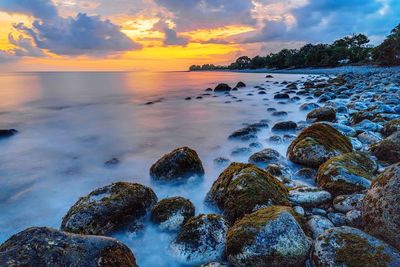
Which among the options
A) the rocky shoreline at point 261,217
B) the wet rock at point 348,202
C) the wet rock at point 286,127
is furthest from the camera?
the wet rock at point 286,127

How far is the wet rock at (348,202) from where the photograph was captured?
3295 millimetres

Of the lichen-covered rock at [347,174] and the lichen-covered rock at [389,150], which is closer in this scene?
the lichen-covered rock at [347,174]

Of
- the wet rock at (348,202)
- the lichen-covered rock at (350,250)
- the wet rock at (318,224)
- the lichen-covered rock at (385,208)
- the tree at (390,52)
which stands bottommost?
the wet rock at (318,224)

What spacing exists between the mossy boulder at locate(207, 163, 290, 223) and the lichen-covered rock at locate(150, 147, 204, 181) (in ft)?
3.58

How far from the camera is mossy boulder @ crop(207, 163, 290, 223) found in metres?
3.37

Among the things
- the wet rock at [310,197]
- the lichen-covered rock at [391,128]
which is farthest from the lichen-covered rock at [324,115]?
the wet rock at [310,197]

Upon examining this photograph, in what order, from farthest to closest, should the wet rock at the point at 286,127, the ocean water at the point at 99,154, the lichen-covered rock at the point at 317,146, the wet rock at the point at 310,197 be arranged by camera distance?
the wet rock at the point at 286,127 → the lichen-covered rock at the point at 317,146 → the ocean water at the point at 99,154 → the wet rock at the point at 310,197

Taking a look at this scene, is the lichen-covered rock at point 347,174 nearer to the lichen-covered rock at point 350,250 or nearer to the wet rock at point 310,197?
the wet rock at point 310,197

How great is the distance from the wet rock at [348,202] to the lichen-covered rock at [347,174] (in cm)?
27

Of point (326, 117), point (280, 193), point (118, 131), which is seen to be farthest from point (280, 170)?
point (118, 131)

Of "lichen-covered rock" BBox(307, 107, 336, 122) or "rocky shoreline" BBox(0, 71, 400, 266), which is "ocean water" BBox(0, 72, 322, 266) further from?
"lichen-covered rock" BBox(307, 107, 336, 122)

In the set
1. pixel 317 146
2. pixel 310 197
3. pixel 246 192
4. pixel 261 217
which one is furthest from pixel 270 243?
pixel 317 146

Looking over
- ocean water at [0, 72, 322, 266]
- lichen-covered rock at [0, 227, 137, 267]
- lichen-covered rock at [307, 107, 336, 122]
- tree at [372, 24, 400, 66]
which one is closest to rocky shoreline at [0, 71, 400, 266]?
lichen-covered rock at [0, 227, 137, 267]

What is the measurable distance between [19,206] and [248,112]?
1022cm
